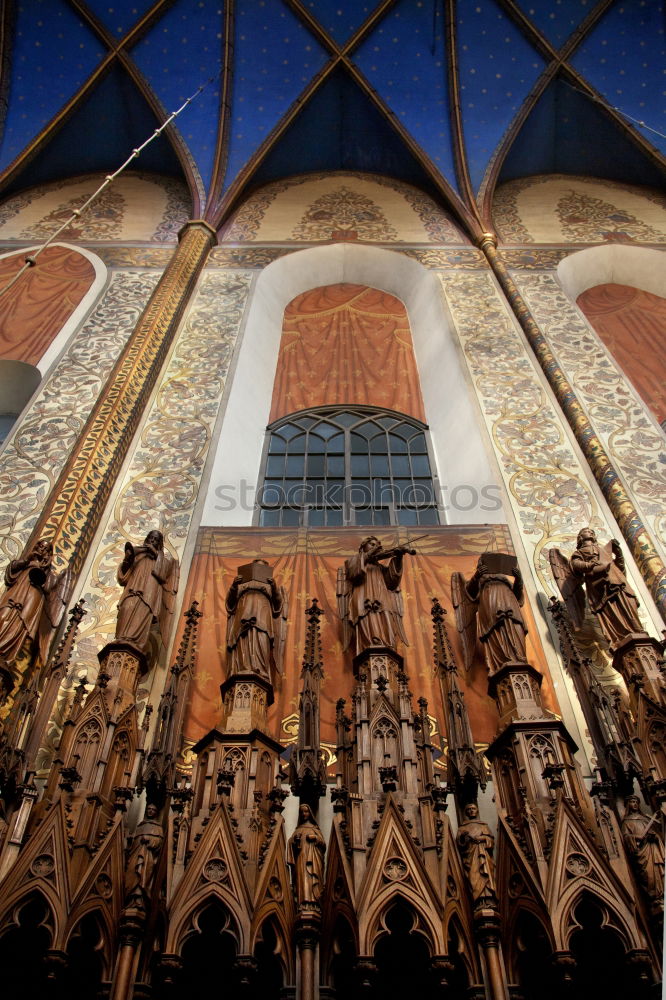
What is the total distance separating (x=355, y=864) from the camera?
3584 mm

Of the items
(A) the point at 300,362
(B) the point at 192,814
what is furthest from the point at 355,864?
(A) the point at 300,362

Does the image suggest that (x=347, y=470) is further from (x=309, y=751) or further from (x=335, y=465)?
(x=309, y=751)

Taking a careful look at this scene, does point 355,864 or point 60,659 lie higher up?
point 60,659

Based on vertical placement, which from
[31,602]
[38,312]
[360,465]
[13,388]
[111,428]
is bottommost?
[31,602]

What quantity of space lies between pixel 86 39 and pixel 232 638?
12.5m

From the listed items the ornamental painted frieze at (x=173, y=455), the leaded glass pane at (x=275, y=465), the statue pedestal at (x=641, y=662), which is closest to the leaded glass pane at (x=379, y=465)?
the leaded glass pane at (x=275, y=465)

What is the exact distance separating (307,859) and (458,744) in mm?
1026

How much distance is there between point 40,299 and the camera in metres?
10.1

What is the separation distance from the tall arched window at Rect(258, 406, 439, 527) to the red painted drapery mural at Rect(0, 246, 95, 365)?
291 centimetres

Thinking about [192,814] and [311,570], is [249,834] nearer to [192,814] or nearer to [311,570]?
[192,814]

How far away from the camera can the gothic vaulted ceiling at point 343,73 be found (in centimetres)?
1329

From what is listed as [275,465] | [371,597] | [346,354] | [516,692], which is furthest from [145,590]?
[346,354]

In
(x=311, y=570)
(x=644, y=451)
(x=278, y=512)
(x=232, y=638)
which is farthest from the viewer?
(x=278, y=512)

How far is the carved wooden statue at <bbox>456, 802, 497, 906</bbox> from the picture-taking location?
3484 mm
